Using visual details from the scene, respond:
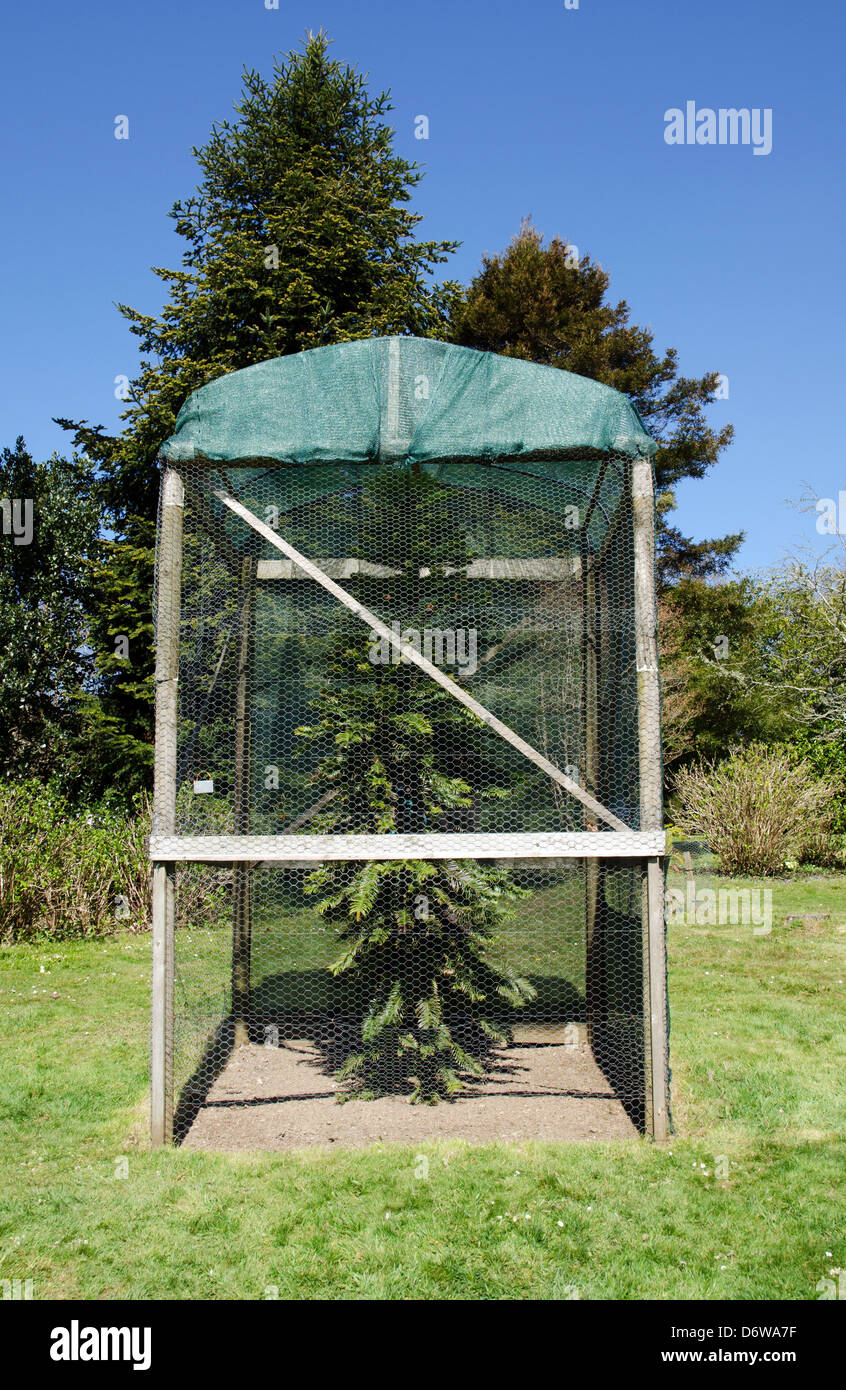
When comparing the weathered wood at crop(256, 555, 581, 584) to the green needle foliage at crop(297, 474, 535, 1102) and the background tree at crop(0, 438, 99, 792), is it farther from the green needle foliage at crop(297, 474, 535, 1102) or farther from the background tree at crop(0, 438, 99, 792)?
the background tree at crop(0, 438, 99, 792)

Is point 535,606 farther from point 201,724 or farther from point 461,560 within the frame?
point 201,724

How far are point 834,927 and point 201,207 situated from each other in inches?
462

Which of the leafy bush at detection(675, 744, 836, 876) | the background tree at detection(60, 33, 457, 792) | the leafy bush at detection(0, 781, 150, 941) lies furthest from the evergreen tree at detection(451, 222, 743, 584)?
the leafy bush at detection(0, 781, 150, 941)

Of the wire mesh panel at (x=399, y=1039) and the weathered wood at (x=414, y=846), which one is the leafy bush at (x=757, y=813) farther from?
the weathered wood at (x=414, y=846)

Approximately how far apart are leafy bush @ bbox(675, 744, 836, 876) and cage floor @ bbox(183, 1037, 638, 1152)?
21.4 feet

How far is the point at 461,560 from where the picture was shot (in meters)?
4.46

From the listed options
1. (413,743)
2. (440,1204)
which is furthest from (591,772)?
(440,1204)

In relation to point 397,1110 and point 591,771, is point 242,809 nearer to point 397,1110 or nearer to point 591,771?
point 397,1110

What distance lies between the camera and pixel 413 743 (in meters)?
4.42

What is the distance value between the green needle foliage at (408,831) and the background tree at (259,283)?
6559mm

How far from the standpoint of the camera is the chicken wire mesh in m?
4.22

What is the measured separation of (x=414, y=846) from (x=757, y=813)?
7.85 m
